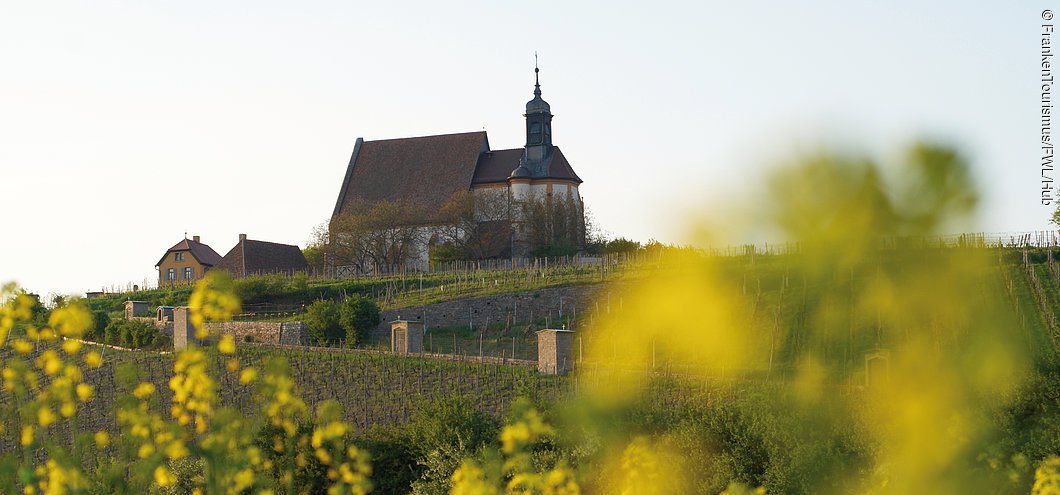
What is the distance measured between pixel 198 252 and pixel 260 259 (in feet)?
26.6

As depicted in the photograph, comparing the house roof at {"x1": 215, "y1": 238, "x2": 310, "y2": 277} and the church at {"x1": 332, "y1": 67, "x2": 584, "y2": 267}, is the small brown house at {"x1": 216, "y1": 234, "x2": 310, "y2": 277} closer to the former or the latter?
the house roof at {"x1": 215, "y1": 238, "x2": 310, "y2": 277}

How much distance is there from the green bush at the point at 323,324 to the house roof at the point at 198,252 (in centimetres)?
2847

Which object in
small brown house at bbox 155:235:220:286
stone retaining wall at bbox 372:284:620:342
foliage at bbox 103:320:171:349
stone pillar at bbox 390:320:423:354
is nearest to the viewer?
stone pillar at bbox 390:320:423:354

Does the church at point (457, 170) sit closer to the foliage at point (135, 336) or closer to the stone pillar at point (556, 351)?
the foliage at point (135, 336)

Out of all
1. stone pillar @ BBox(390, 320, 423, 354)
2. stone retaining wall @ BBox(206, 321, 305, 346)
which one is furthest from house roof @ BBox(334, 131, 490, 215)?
stone pillar @ BBox(390, 320, 423, 354)

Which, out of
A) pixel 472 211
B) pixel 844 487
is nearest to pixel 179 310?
pixel 472 211

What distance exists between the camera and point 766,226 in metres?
3.12

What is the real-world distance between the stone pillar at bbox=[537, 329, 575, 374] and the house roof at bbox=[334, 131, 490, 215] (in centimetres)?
3956

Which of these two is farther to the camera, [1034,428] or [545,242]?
[545,242]

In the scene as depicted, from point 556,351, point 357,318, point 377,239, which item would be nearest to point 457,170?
point 377,239

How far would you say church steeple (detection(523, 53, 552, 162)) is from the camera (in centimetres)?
7312

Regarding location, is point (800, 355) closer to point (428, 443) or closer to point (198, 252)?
point (428, 443)

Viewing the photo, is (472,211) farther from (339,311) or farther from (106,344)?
(106,344)

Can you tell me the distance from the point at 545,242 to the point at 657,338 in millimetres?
61093
